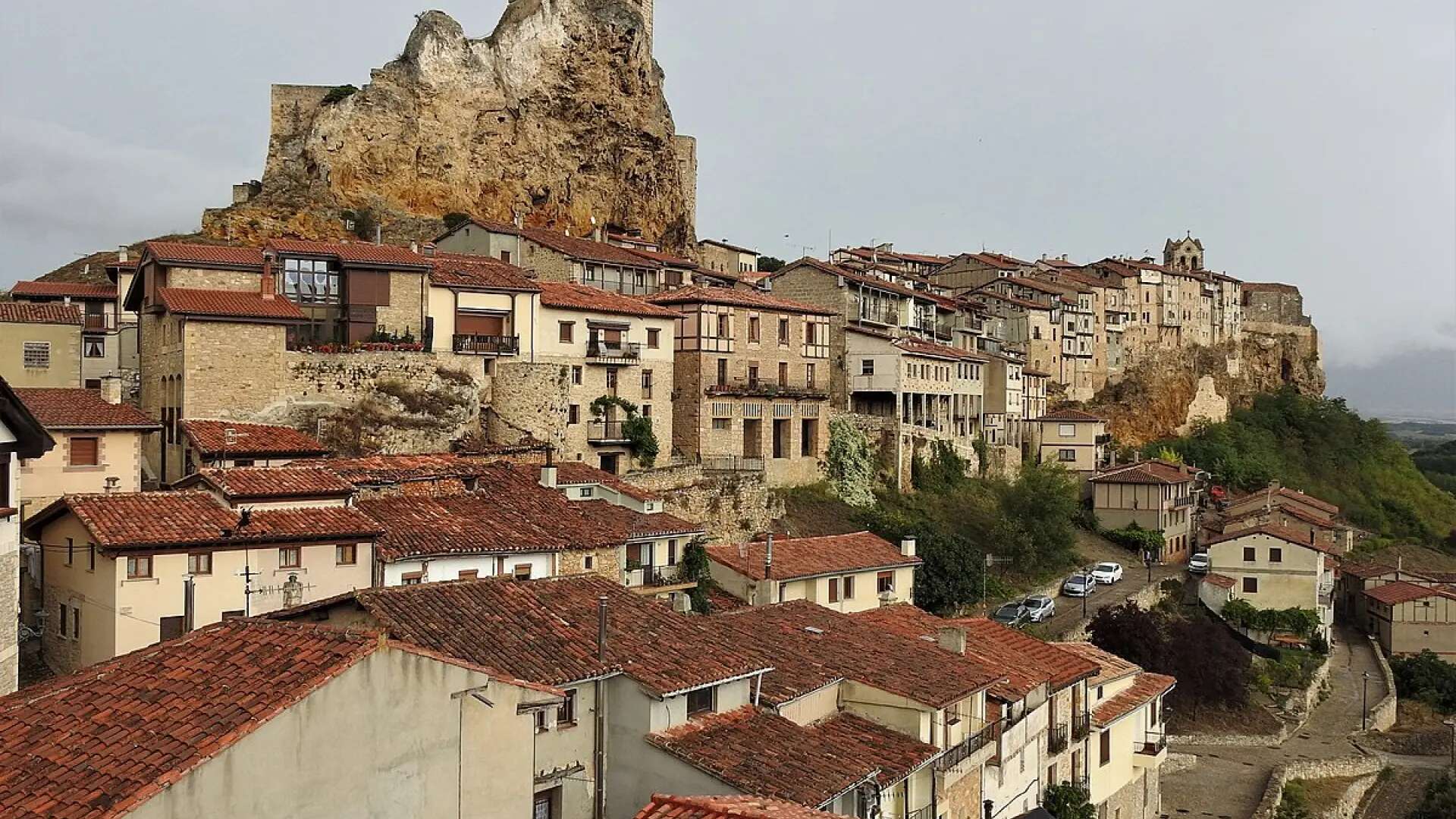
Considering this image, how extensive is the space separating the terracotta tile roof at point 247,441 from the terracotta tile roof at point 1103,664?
68.7ft

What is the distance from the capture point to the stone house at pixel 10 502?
1388 centimetres

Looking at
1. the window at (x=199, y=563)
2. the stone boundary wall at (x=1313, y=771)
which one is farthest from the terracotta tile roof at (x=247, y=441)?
the stone boundary wall at (x=1313, y=771)

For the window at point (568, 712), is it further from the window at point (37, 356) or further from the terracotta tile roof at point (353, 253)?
the window at point (37, 356)

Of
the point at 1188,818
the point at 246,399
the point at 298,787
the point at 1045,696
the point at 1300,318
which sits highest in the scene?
the point at 1300,318

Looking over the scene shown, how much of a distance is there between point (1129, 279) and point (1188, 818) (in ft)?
229

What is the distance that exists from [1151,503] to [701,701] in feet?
173

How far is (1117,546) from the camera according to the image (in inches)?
2496

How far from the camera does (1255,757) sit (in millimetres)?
41156

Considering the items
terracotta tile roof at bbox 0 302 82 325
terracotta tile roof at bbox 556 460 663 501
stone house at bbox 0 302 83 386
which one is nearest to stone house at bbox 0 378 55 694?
terracotta tile roof at bbox 556 460 663 501

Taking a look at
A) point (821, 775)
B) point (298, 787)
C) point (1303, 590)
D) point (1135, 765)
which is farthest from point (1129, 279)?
point (298, 787)

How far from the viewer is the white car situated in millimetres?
53469

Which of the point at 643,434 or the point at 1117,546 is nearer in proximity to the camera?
the point at 643,434

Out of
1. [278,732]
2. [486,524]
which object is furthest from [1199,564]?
[278,732]

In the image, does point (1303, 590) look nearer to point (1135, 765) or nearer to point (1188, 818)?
point (1188, 818)
